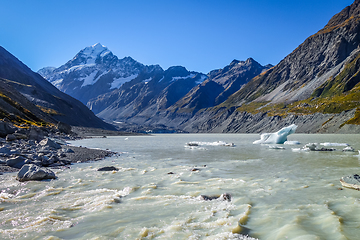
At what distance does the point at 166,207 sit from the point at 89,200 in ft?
14.2

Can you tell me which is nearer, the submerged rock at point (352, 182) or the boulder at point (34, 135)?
the submerged rock at point (352, 182)

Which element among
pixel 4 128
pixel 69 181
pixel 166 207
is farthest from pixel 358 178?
pixel 4 128

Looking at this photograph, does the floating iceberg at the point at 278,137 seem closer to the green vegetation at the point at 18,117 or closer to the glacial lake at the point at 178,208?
the glacial lake at the point at 178,208

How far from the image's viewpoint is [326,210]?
9961 mm

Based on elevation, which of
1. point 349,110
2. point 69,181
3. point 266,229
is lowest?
point 69,181

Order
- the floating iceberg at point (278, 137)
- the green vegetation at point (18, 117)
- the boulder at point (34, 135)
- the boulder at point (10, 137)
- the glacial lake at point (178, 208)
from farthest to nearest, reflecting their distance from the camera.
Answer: the green vegetation at point (18, 117) < the floating iceberg at point (278, 137) < the boulder at point (34, 135) < the boulder at point (10, 137) < the glacial lake at point (178, 208)

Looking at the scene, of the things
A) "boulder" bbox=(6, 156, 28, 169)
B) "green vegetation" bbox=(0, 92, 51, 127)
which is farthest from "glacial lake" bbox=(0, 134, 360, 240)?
"green vegetation" bbox=(0, 92, 51, 127)

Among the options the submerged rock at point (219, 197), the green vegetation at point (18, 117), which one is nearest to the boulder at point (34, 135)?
the green vegetation at point (18, 117)

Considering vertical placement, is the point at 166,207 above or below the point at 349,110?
below

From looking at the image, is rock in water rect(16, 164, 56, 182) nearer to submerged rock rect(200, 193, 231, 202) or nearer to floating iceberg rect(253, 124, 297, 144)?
submerged rock rect(200, 193, 231, 202)

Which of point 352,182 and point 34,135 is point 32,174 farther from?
point 34,135

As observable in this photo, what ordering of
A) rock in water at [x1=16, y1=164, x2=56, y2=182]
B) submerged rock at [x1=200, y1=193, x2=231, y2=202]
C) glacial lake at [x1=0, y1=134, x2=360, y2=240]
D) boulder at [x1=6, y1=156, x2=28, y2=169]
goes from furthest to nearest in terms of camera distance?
boulder at [x1=6, y1=156, x2=28, y2=169], rock in water at [x1=16, y1=164, x2=56, y2=182], submerged rock at [x1=200, y1=193, x2=231, y2=202], glacial lake at [x1=0, y1=134, x2=360, y2=240]

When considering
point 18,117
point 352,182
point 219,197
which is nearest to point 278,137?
point 352,182

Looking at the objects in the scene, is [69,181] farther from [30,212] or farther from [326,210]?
[326,210]
